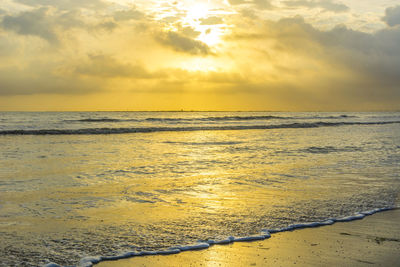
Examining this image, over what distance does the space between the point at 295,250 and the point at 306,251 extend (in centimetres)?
14

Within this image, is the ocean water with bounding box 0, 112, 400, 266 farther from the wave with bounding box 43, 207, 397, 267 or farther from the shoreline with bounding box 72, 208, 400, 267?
the shoreline with bounding box 72, 208, 400, 267

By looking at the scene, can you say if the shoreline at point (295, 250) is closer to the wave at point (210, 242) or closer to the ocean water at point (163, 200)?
the wave at point (210, 242)

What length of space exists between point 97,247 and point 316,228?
3391 millimetres

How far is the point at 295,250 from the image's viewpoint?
4762 mm

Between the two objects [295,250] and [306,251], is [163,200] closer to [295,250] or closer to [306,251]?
[295,250]

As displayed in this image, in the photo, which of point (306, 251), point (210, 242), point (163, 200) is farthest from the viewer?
point (163, 200)

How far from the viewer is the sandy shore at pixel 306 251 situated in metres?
4.35

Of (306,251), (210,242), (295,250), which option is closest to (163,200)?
(210,242)

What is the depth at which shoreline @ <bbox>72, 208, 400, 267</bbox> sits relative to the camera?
4.37 meters

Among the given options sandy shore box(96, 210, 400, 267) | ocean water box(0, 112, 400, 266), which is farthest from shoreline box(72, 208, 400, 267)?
ocean water box(0, 112, 400, 266)

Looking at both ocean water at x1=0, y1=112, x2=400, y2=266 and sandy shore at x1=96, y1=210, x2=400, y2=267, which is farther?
ocean water at x1=0, y1=112, x2=400, y2=266

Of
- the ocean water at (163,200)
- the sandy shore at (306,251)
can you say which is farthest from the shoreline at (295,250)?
the ocean water at (163,200)

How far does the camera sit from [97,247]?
4.71 meters

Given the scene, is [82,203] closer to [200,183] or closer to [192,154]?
[200,183]
